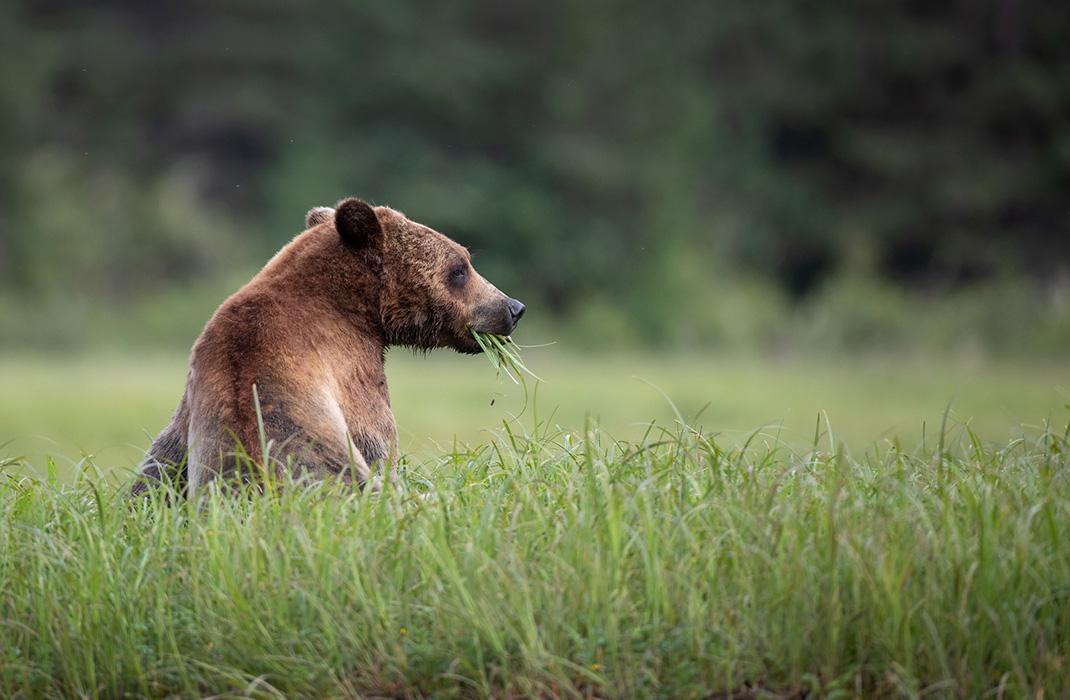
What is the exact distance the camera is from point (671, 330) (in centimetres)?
2380


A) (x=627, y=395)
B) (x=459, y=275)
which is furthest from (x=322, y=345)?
(x=627, y=395)

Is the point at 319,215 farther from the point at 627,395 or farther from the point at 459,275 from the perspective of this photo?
the point at 627,395

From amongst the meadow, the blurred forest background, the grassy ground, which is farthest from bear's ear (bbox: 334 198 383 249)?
the blurred forest background

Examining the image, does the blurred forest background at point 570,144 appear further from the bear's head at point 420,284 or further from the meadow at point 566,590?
the meadow at point 566,590

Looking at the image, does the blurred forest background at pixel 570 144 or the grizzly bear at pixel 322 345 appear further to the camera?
the blurred forest background at pixel 570 144

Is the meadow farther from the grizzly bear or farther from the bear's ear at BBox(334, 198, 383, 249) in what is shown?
the bear's ear at BBox(334, 198, 383, 249)

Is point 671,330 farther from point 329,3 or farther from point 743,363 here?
point 329,3

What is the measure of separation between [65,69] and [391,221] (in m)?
28.7

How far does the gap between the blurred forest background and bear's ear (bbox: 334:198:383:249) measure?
62.9ft

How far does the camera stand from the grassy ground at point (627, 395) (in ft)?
45.0

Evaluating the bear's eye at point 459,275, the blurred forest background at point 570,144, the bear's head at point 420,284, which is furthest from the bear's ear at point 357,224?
the blurred forest background at point 570,144

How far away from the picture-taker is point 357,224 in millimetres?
4559

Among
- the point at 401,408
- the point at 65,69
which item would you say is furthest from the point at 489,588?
the point at 65,69

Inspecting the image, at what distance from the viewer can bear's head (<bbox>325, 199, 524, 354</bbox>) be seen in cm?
462
